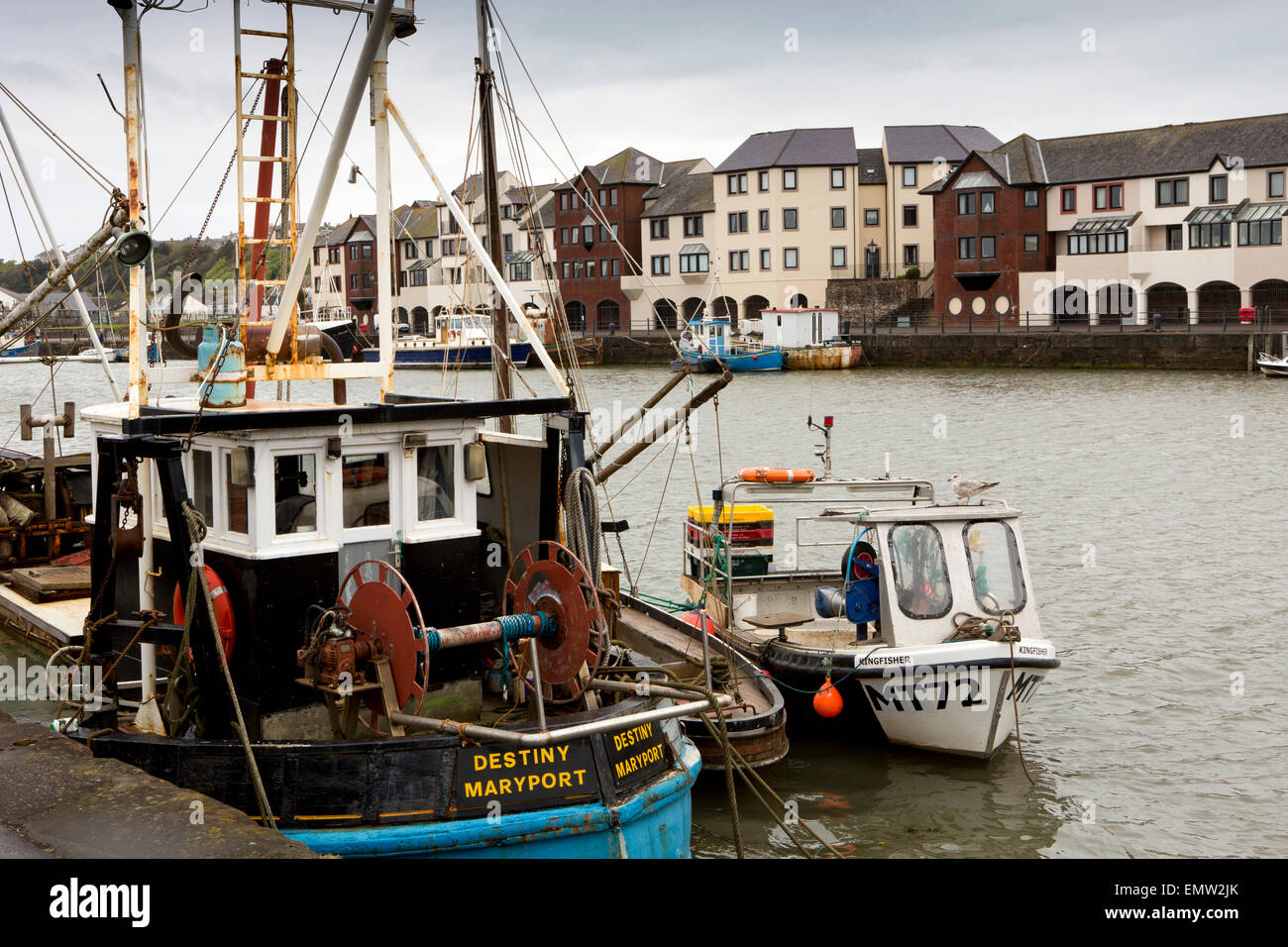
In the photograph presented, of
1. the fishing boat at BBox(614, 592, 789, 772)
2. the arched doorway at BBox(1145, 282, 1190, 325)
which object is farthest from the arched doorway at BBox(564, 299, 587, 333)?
the fishing boat at BBox(614, 592, 789, 772)

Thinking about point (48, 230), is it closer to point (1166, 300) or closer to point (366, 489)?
point (366, 489)

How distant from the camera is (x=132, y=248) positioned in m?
11.1

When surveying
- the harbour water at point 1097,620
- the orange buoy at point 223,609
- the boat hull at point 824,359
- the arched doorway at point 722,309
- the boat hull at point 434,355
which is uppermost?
the arched doorway at point 722,309

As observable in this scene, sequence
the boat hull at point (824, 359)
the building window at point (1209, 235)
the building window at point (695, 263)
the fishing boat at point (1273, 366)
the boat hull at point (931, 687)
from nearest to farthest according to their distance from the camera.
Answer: the boat hull at point (931, 687)
the fishing boat at point (1273, 366)
the building window at point (1209, 235)
the boat hull at point (824, 359)
the building window at point (695, 263)

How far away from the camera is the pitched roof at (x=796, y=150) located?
299 ft

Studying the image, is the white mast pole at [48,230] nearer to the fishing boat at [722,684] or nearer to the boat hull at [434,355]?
the fishing boat at [722,684]

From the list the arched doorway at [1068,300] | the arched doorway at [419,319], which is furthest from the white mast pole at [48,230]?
the arched doorway at [419,319]

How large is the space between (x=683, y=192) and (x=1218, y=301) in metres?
38.5

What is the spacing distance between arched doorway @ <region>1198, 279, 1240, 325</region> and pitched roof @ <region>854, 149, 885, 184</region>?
968 inches

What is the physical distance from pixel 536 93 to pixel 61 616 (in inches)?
377

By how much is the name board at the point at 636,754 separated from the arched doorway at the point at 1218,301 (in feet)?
233

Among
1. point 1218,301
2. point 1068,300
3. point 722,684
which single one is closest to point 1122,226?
point 1068,300
